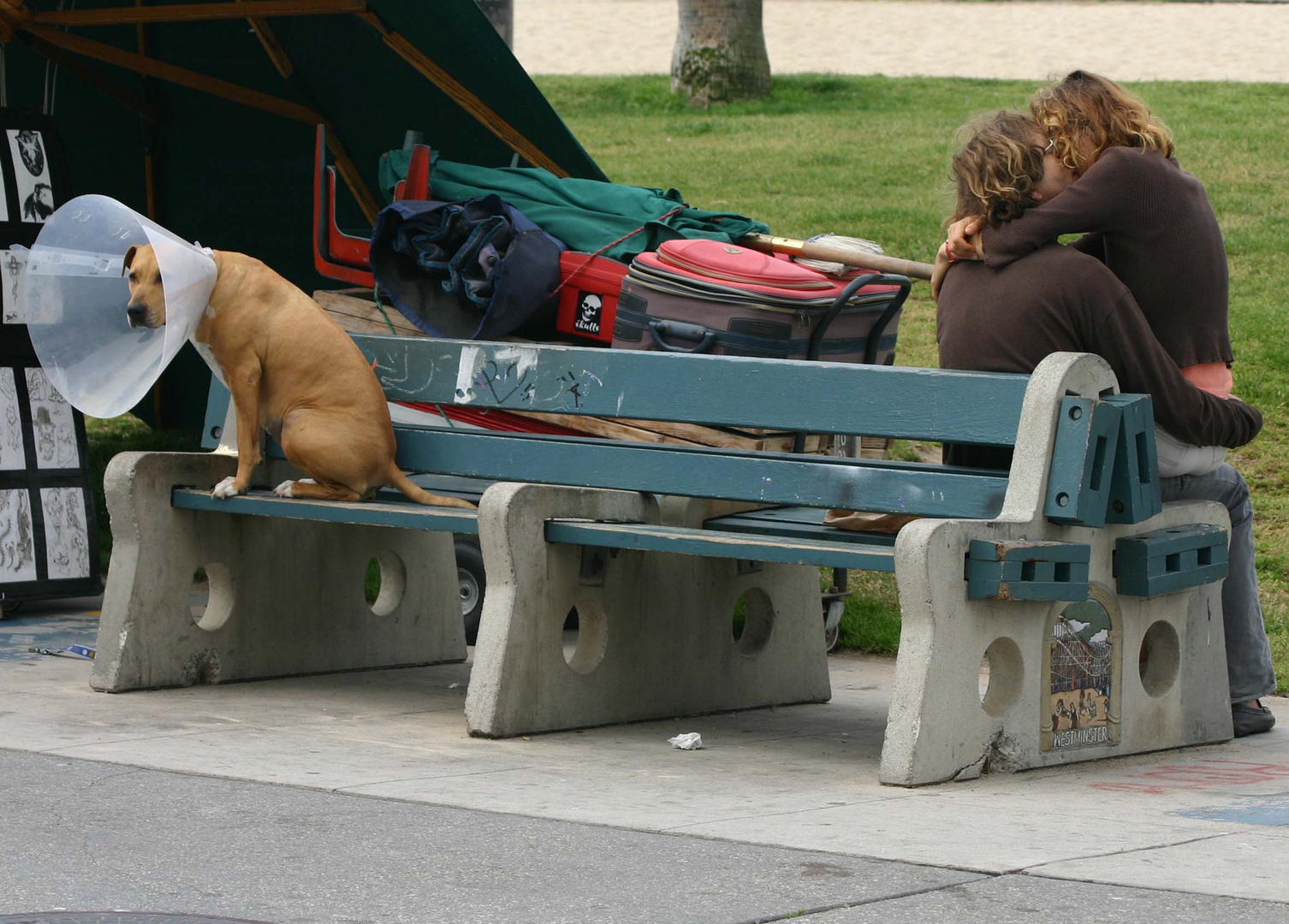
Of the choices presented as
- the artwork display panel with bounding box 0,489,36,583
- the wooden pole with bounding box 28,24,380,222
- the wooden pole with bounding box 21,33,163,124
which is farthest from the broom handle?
the wooden pole with bounding box 21,33,163,124

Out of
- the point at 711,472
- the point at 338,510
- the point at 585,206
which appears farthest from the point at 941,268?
the point at 585,206

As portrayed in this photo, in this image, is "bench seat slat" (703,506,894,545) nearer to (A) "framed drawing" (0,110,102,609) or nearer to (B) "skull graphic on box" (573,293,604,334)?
(B) "skull graphic on box" (573,293,604,334)

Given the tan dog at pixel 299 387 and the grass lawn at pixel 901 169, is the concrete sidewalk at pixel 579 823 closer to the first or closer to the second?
the tan dog at pixel 299 387

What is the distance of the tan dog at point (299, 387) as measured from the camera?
6.11 metres

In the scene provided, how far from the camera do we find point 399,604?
702 cm

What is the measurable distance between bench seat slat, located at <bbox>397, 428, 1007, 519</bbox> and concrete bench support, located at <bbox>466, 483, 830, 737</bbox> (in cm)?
14

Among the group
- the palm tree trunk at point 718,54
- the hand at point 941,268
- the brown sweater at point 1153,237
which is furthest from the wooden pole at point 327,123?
the palm tree trunk at point 718,54

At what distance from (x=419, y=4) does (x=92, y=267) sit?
6.99 feet

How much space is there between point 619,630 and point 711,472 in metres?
0.66

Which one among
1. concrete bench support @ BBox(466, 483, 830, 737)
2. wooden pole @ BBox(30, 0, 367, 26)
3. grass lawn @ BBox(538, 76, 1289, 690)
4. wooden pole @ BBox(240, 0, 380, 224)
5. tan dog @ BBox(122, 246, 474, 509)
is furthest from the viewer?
grass lawn @ BBox(538, 76, 1289, 690)


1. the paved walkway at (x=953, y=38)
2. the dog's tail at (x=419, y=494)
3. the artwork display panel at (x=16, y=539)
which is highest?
the paved walkway at (x=953, y=38)

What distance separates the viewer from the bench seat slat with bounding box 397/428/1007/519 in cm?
520

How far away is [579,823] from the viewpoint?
433 centimetres

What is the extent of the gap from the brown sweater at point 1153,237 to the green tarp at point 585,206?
212 cm
